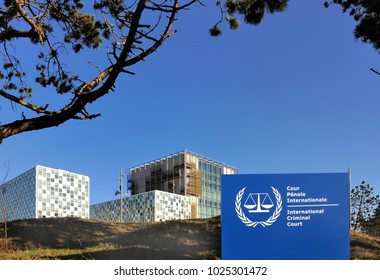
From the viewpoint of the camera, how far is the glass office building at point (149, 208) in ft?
34.0

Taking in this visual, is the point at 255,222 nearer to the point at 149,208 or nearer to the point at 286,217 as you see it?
the point at 286,217

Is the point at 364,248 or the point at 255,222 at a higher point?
the point at 255,222

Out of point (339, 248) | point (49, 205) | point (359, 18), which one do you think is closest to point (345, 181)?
point (339, 248)

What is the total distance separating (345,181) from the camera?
4.91 meters

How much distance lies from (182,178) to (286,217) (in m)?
4.76

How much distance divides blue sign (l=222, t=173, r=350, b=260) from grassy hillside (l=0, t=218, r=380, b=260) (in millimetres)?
1406

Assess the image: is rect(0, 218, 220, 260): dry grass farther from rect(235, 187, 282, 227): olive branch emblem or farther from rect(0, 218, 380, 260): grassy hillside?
rect(235, 187, 282, 227): olive branch emblem

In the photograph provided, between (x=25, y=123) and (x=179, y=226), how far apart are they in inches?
158

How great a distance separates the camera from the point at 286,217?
4828 mm

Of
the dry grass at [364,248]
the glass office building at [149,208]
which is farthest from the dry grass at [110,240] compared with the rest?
the dry grass at [364,248]

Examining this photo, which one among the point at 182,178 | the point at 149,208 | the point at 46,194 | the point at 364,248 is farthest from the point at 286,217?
the point at 46,194

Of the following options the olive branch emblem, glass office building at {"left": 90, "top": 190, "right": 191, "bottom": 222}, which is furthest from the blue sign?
glass office building at {"left": 90, "top": 190, "right": 191, "bottom": 222}

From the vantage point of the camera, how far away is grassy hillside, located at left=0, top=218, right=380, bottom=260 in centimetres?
620
